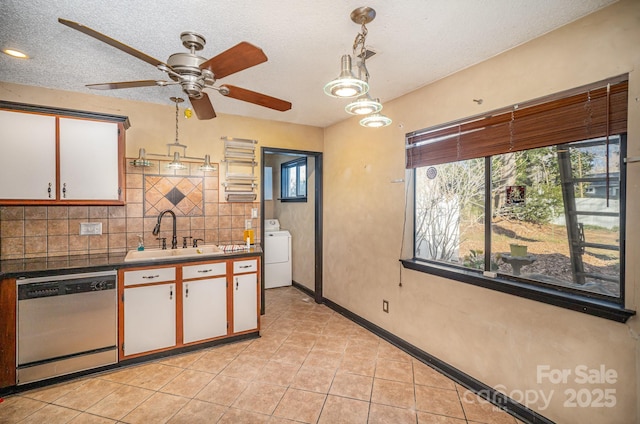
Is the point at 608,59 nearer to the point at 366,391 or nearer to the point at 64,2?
the point at 366,391

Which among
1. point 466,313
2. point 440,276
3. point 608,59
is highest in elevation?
point 608,59

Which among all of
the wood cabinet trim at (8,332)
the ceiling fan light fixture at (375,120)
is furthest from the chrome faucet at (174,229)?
the ceiling fan light fixture at (375,120)

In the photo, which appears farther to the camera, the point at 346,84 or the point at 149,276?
the point at 149,276

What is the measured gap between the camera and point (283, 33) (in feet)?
6.39

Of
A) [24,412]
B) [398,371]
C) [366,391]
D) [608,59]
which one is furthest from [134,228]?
[608,59]

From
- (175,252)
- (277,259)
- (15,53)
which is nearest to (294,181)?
(277,259)

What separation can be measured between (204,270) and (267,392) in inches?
51.4

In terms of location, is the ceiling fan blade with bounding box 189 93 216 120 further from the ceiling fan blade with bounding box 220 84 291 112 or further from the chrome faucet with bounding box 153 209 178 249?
the chrome faucet with bounding box 153 209 178 249

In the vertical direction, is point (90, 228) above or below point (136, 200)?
below

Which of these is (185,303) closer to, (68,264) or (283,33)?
(68,264)

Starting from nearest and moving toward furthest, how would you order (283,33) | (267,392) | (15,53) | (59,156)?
(283,33) → (15,53) → (267,392) → (59,156)

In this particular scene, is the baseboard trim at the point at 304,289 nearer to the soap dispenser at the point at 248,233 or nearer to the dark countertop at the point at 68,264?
the soap dispenser at the point at 248,233

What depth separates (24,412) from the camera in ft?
6.81

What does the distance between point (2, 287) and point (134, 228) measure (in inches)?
44.4
